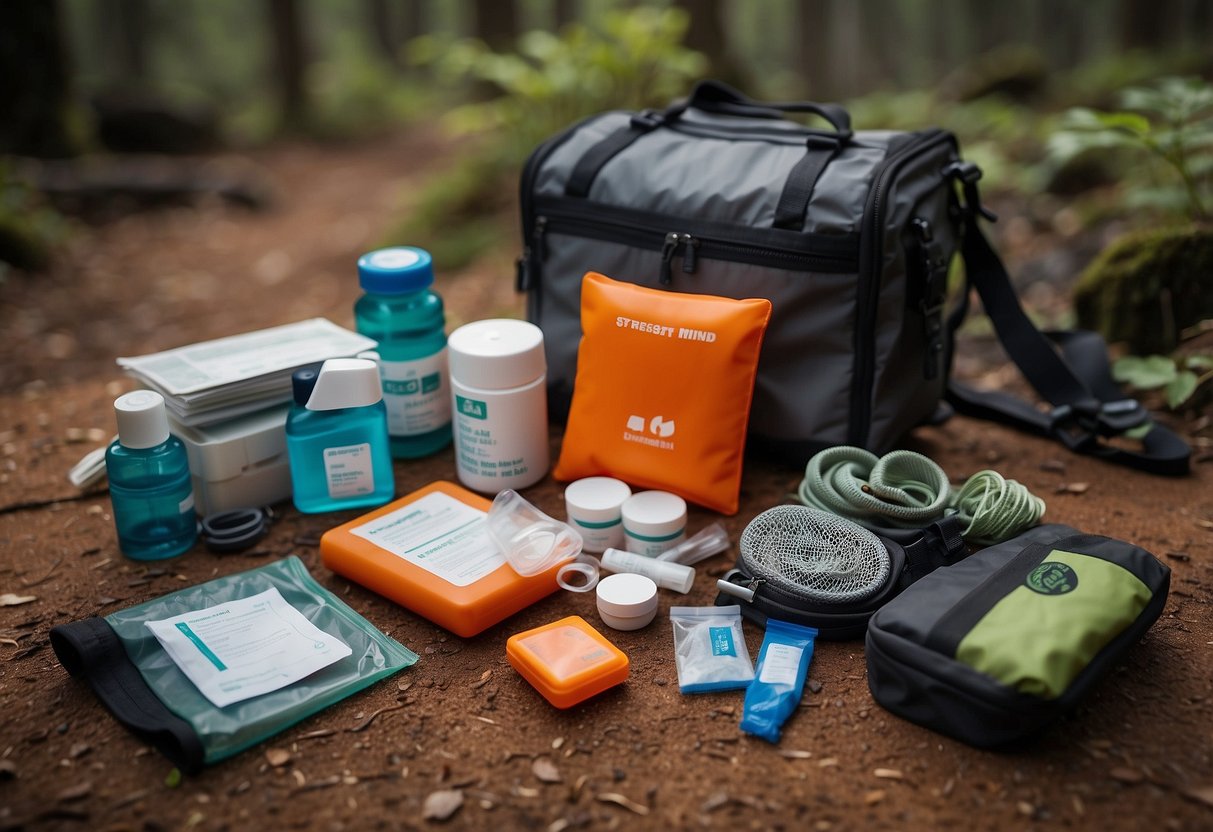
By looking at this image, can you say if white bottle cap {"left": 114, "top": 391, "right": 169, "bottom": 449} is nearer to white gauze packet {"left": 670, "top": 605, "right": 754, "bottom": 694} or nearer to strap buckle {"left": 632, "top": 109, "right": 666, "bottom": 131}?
white gauze packet {"left": 670, "top": 605, "right": 754, "bottom": 694}

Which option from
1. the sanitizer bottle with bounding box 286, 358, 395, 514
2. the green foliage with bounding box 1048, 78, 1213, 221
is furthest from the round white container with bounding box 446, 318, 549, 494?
the green foliage with bounding box 1048, 78, 1213, 221

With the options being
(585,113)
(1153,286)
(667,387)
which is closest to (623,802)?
(667,387)

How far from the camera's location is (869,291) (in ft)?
8.57

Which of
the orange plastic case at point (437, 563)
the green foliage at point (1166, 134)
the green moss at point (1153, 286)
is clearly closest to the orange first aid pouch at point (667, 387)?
the orange plastic case at point (437, 563)

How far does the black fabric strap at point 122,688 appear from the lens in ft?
6.13

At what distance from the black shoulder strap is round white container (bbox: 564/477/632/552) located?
1.34 meters

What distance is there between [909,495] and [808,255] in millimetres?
737

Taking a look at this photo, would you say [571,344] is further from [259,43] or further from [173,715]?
[259,43]

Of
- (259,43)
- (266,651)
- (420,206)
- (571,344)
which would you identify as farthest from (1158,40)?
(259,43)

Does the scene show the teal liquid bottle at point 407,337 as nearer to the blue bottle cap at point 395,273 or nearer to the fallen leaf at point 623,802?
the blue bottle cap at point 395,273

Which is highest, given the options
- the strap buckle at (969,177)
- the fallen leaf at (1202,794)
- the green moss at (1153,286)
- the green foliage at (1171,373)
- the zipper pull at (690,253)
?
the strap buckle at (969,177)

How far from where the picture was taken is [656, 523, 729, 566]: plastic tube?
2.56 metres

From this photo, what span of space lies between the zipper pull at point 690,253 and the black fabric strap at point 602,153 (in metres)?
0.40

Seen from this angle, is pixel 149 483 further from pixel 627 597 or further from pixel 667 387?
pixel 667 387
